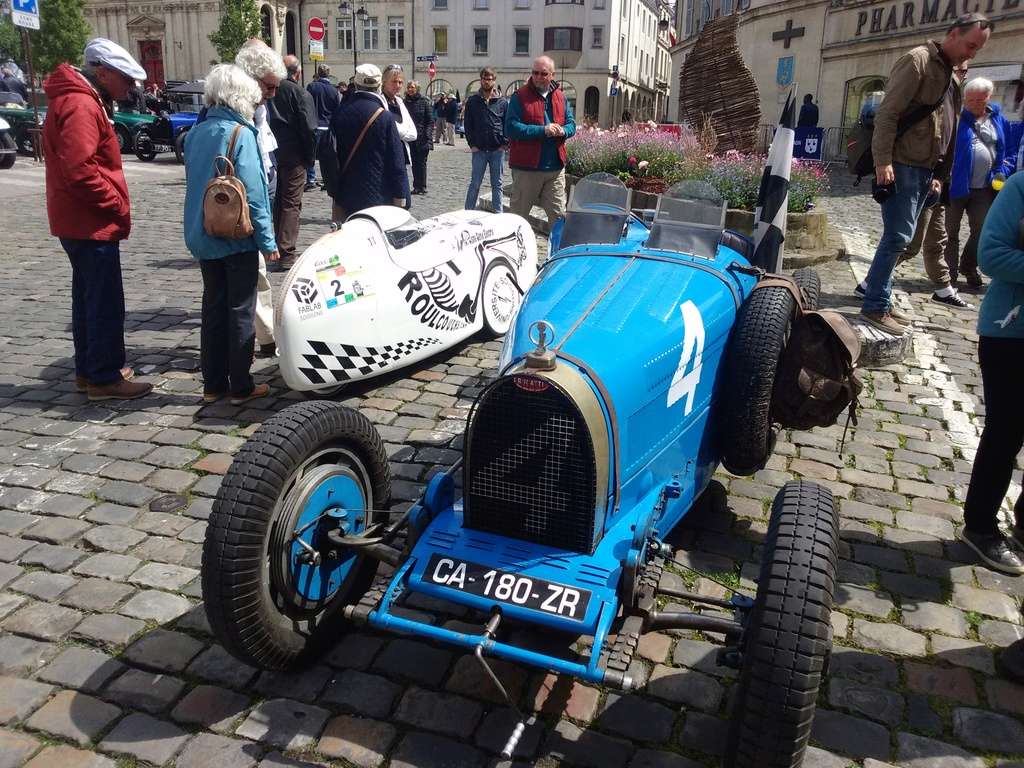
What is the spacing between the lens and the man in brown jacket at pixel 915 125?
5.76m

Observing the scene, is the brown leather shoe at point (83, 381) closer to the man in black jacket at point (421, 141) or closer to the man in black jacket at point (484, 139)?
the man in black jacket at point (484, 139)

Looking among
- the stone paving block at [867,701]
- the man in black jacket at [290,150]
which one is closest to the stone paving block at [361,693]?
the stone paving block at [867,701]

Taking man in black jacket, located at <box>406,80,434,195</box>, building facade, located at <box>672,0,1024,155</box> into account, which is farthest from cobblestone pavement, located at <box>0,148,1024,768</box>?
building facade, located at <box>672,0,1024,155</box>

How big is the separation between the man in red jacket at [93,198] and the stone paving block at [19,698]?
273 centimetres

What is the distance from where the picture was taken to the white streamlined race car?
4926 mm

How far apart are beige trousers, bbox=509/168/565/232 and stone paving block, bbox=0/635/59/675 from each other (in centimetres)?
623

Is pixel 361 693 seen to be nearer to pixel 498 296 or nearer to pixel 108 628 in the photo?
pixel 108 628

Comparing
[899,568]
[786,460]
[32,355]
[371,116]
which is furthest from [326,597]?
[371,116]

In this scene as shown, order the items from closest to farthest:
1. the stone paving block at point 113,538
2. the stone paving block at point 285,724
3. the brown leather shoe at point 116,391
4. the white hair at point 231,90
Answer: the stone paving block at point 285,724
the stone paving block at point 113,538
the white hair at point 231,90
the brown leather shoe at point 116,391

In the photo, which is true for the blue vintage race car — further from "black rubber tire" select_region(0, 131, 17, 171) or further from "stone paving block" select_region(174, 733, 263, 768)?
"black rubber tire" select_region(0, 131, 17, 171)

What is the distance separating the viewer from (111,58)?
16.0 feet

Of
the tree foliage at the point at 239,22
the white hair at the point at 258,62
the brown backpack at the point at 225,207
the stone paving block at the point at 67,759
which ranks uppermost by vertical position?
the tree foliage at the point at 239,22

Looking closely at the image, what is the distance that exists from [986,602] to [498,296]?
398cm

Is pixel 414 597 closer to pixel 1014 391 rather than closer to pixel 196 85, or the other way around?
pixel 1014 391
